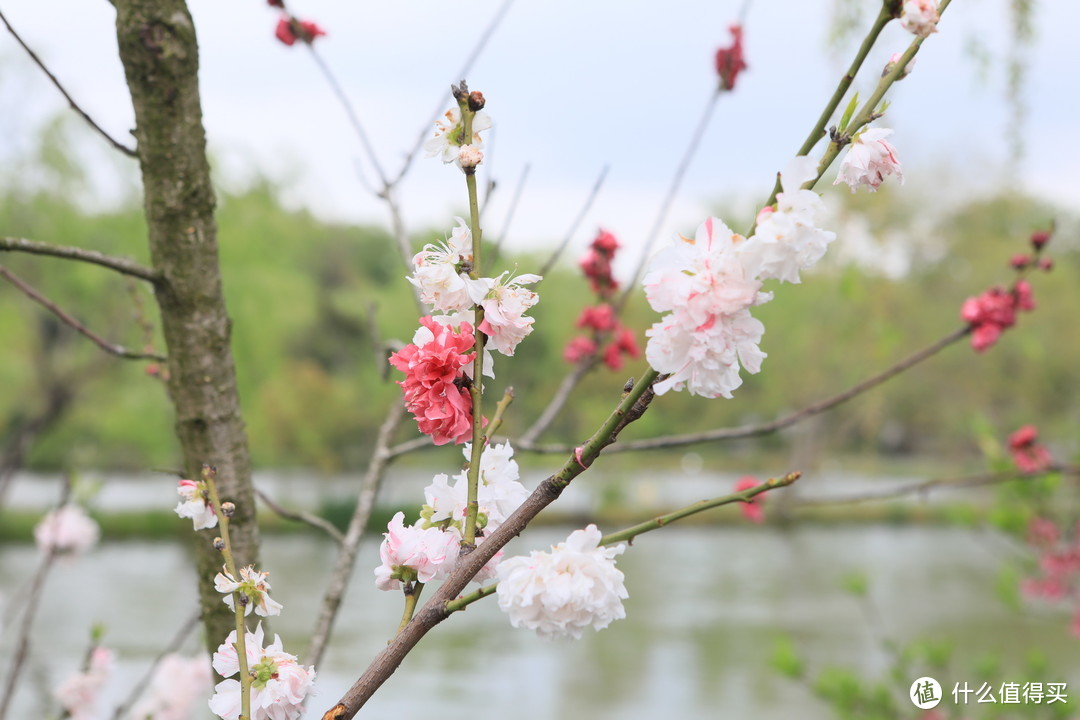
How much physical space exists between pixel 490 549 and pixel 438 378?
0.41 feet

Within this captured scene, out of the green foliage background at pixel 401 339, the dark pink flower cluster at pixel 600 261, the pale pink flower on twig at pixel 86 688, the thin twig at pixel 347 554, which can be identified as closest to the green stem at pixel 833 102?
the thin twig at pixel 347 554

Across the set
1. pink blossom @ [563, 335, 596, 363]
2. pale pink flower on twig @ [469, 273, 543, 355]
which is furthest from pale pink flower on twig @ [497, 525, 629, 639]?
pink blossom @ [563, 335, 596, 363]

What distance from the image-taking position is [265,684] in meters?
0.62

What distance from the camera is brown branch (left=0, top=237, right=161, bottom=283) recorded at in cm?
81

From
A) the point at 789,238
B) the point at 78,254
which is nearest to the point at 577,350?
the point at 78,254

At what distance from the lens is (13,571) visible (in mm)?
10367

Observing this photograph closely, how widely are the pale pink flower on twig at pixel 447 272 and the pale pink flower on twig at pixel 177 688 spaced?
1763 mm

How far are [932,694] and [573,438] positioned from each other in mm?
16283

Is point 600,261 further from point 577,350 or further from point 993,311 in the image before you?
point 993,311

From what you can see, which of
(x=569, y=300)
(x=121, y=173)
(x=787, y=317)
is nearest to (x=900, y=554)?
(x=787, y=317)

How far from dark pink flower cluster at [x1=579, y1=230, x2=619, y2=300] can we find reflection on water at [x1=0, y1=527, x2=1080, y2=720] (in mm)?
2727

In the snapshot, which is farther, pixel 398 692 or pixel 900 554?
pixel 900 554

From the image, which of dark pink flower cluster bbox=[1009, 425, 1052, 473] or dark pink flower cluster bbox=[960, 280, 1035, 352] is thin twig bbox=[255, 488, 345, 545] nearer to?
dark pink flower cluster bbox=[960, 280, 1035, 352]

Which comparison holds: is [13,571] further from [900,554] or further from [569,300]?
[569,300]
